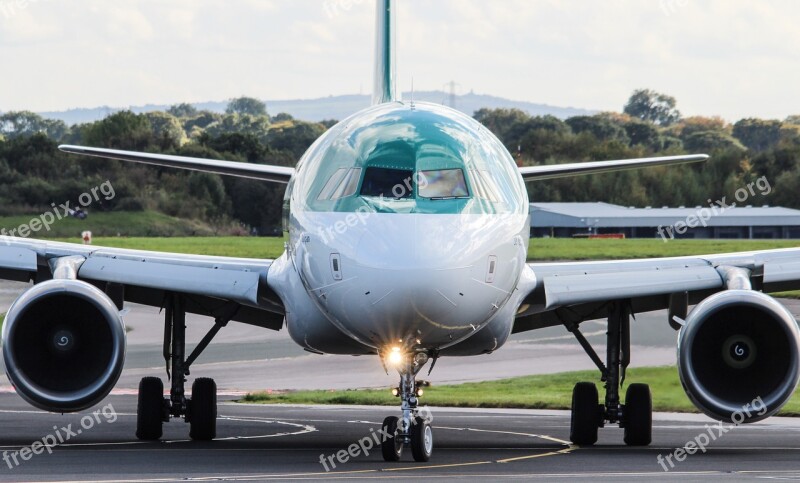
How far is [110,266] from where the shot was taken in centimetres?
1766

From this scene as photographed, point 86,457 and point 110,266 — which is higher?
point 110,266

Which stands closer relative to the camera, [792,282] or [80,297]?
[80,297]

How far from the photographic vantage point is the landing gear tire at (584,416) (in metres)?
18.4

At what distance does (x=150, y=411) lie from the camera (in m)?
18.6

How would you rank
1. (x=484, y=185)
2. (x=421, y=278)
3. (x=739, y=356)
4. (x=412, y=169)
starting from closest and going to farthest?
(x=421, y=278) < (x=412, y=169) < (x=484, y=185) < (x=739, y=356)

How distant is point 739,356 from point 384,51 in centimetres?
714

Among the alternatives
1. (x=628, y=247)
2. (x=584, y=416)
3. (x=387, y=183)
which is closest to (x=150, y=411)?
(x=584, y=416)

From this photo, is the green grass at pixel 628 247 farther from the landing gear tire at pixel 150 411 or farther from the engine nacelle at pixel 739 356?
the engine nacelle at pixel 739 356

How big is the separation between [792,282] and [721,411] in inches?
120

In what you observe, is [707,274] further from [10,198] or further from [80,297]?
[10,198]

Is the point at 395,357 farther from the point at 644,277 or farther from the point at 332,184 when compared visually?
the point at 644,277

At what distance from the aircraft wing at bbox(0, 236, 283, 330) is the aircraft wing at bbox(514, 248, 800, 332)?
2976 millimetres

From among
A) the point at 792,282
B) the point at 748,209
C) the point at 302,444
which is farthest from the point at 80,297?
the point at 748,209

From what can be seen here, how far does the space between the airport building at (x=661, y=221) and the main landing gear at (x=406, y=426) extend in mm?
43862
